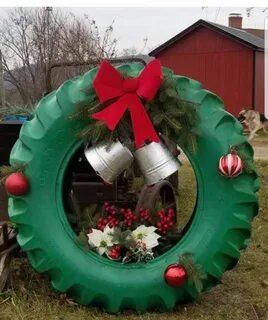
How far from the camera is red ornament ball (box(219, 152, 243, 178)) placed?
3.31m

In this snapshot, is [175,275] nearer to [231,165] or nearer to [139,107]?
[231,165]

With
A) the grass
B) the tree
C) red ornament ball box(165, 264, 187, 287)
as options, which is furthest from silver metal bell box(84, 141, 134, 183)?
the tree

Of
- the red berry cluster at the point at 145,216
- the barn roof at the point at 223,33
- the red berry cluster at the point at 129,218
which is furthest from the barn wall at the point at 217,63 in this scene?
the red berry cluster at the point at 129,218

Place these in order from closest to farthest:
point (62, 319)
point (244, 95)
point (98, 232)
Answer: point (62, 319) < point (98, 232) < point (244, 95)

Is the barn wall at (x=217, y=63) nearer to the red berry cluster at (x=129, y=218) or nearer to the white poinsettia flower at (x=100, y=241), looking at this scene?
the red berry cluster at (x=129, y=218)

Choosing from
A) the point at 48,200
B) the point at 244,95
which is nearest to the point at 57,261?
the point at 48,200

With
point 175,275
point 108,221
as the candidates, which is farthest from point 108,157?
point 175,275

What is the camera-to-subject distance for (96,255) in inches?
140

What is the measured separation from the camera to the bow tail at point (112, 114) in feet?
11.0

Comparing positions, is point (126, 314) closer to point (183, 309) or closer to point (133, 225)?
point (183, 309)

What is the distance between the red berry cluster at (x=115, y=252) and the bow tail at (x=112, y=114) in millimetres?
732

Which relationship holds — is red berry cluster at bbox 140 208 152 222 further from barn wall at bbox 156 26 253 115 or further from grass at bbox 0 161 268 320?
barn wall at bbox 156 26 253 115

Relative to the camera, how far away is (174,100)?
11.2ft

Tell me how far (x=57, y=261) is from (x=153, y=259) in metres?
0.57
